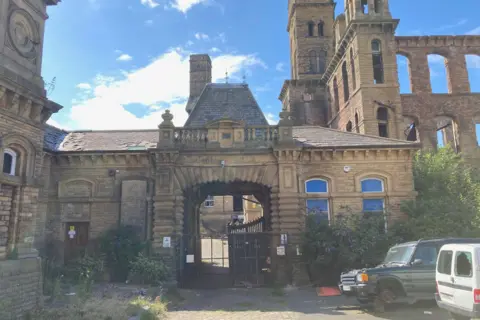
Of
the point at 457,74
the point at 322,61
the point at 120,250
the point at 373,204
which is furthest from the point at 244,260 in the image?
the point at 322,61

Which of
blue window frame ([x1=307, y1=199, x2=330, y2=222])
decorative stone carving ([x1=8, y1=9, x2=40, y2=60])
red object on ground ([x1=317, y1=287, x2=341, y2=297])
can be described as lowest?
red object on ground ([x1=317, y1=287, x2=341, y2=297])

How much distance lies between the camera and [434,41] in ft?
113

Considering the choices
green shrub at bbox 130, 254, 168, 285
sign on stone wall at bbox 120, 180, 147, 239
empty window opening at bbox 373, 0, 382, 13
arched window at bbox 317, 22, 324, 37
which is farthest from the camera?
arched window at bbox 317, 22, 324, 37

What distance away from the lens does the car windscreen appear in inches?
458

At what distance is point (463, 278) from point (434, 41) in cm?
3230

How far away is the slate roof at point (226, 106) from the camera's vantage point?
2308 centimetres

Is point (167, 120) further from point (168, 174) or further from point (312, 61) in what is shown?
point (312, 61)

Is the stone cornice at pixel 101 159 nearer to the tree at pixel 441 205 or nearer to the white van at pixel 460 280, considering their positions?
the tree at pixel 441 205

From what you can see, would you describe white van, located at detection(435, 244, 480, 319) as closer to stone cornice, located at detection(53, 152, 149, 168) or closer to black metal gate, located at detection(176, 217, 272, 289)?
black metal gate, located at detection(176, 217, 272, 289)

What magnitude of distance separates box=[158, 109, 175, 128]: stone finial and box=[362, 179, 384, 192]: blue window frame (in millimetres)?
9783

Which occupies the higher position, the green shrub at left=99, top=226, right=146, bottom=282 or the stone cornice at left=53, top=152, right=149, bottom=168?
the stone cornice at left=53, top=152, right=149, bottom=168

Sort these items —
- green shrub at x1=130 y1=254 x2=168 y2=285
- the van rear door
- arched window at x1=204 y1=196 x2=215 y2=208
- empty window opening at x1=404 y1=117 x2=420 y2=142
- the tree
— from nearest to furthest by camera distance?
the van rear door → green shrub at x1=130 y1=254 x2=168 y2=285 → the tree → empty window opening at x1=404 y1=117 x2=420 y2=142 → arched window at x1=204 y1=196 x2=215 y2=208

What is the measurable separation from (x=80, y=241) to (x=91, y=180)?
3.01 m

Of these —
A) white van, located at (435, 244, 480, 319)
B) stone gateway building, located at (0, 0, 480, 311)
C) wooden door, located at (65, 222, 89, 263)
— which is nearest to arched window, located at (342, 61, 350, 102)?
stone gateway building, located at (0, 0, 480, 311)
